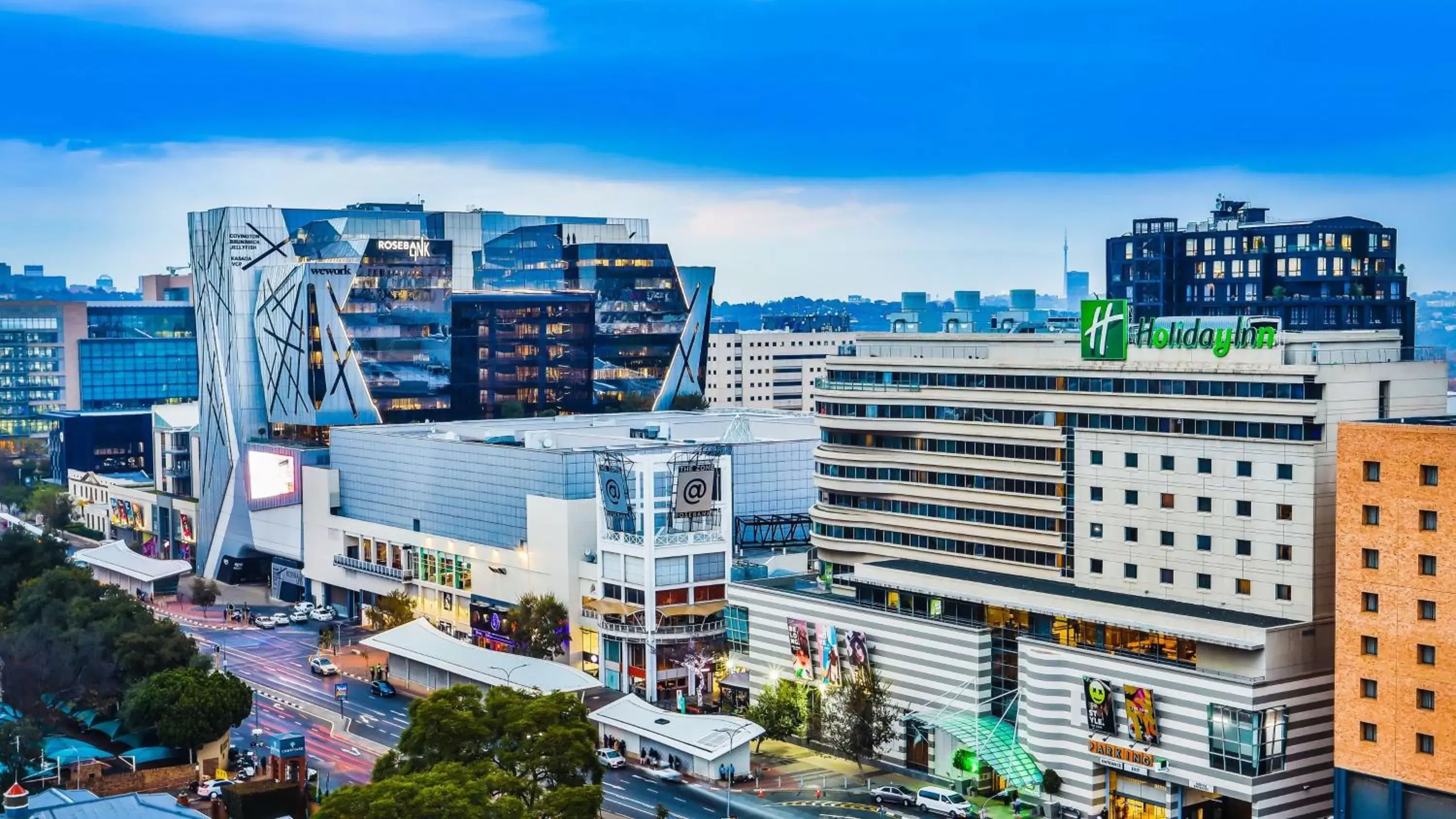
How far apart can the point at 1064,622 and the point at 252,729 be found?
6103cm

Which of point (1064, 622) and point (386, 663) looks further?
point (386, 663)

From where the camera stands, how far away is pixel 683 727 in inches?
4675

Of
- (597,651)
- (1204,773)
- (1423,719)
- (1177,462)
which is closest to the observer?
(1423,719)

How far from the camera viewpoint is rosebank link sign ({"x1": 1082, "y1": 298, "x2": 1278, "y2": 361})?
103562 millimetres

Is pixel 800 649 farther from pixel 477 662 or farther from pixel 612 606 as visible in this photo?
pixel 477 662

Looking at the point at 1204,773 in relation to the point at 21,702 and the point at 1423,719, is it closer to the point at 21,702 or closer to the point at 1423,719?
the point at 1423,719

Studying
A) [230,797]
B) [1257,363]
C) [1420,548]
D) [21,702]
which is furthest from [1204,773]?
[21,702]

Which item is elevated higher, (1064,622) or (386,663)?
(1064,622)

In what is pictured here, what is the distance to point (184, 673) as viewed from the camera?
119125mm

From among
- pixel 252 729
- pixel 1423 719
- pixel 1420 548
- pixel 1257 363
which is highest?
pixel 1257 363

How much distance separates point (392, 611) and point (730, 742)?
5982 centimetres

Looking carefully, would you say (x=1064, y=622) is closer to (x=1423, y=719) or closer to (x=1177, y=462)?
(x=1177, y=462)

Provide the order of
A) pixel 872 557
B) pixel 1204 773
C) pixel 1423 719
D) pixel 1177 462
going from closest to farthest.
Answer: pixel 1423 719, pixel 1204 773, pixel 1177 462, pixel 872 557

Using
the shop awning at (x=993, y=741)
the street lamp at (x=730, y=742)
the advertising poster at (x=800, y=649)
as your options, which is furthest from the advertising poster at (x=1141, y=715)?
the advertising poster at (x=800, y=649)
